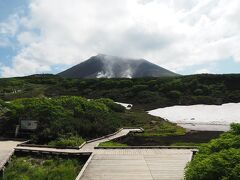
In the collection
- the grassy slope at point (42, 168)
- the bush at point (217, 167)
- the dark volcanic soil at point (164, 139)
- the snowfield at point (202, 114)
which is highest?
the snowfield at point (202, 114)

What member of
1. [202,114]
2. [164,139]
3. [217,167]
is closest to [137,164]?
[217,167]

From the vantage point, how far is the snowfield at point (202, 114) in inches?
1786

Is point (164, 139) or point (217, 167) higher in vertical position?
point (164, 139)

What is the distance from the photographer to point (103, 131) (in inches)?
1238

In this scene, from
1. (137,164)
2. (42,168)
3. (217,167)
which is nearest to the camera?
(217,167)

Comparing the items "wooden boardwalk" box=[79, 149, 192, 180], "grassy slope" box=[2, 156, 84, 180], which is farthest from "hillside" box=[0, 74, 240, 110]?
"grassy slope" box=[2, 156, 84, 180]

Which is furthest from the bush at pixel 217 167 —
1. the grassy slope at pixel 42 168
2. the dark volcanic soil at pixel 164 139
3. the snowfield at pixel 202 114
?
the snowfield at pixel 202 114

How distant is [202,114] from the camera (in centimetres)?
5194

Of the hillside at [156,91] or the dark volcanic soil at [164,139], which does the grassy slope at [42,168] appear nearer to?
the dark volcanic soil at [164,139]

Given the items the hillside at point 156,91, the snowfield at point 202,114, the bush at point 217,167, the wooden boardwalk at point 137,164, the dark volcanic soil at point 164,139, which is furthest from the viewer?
the hillside at point 156,91

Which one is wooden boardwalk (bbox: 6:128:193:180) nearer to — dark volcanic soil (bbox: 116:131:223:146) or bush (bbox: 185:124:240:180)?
bush (bbox: 185:124:240:180)

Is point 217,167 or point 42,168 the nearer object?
point 217,167

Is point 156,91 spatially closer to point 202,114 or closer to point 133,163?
point 202,114

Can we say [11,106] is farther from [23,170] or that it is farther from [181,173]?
[181,173]
